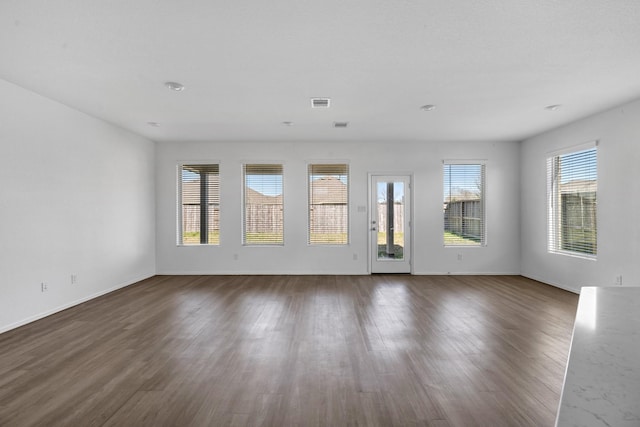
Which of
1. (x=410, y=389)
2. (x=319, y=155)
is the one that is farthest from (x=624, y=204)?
(x=319, y=155)

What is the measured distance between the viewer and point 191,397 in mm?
2352

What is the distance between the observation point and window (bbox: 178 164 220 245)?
23.2 ft

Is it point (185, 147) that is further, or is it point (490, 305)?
point (185, 147)

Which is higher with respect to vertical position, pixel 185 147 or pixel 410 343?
pixel 185 147

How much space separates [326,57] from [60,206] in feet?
13.3

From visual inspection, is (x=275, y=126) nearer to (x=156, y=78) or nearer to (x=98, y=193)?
(x=156, y=78)

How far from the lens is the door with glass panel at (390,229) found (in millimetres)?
7043

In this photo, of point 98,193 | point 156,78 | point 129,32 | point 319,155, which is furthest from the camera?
point 319,155

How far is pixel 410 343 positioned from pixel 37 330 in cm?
407

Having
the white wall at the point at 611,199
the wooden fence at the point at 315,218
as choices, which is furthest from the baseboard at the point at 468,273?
the wooden fence at the point at 315,218

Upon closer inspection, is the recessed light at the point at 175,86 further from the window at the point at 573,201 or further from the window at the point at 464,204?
the window at the point at 573,201

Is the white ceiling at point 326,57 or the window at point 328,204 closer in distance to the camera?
the white ceiling at point 326,57

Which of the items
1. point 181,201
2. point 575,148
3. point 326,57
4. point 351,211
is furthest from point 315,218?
point 575,148

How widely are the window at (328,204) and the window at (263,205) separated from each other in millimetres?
677
